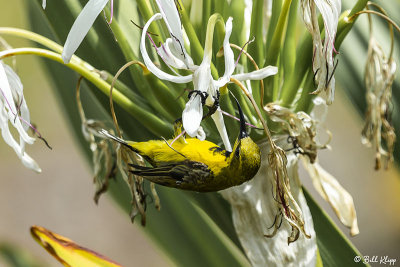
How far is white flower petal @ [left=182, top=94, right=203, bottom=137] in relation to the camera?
0.68 feet

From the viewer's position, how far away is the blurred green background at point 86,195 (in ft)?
5.03

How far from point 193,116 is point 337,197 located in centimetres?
18

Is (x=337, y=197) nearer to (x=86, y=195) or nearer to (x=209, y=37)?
(x=209, y=37)

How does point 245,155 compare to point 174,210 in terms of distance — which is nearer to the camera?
point 245,155

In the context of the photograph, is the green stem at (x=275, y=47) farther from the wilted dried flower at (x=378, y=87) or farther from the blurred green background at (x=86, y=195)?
the blurred green background at (x=86, y=195)

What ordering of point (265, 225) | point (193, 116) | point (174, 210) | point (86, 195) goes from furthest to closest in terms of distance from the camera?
point (86, 195), point (174, 210), point (265, 225), point (193, 116)

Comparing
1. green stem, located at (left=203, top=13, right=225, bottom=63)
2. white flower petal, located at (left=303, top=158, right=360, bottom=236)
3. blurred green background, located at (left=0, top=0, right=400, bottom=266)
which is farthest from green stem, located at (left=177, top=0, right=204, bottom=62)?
blurred green background, located at (left=0, top=0, right=400, bottom=266)

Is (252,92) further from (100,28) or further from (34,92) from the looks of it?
(34,92)

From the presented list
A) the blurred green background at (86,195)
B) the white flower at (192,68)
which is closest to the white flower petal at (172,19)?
the white flower at (192,68)

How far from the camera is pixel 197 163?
23 cm

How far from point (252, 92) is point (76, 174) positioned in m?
1.38

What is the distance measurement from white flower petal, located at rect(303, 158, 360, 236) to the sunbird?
13cm

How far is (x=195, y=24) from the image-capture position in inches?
12.4

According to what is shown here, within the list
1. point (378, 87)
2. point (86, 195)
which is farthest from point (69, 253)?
point (86, 195)
